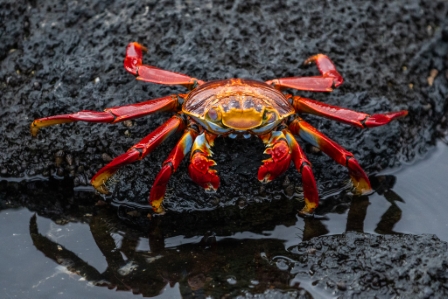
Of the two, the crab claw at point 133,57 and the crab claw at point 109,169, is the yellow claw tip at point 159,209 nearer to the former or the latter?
the crab claw at point 109,169

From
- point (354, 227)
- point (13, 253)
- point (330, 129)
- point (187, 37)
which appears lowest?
point (13, 253)

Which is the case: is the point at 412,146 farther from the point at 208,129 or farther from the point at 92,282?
the point at 92,282

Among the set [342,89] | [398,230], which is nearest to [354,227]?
[398,230]

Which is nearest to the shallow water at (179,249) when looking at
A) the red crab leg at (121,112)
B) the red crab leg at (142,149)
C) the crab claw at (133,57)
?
the red crab leg at (142,149)

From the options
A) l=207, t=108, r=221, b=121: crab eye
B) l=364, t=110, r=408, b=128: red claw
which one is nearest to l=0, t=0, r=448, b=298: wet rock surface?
l=364, t=110, r=408, b=128: red claw

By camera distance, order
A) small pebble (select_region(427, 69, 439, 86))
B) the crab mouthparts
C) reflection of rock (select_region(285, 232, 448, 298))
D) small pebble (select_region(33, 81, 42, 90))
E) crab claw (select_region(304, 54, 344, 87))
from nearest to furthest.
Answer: reflection of rock (select_region(285, 232, 448, 298))
the crab mouthparts
crab claw (select_region(304, 54, 344, 87))
small pebble (select_region(33, 81, 42, 90))
small pebble (select_region(427, 69, 439, 86))

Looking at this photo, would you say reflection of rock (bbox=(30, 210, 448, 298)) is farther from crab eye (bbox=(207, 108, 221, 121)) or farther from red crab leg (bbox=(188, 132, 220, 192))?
crab eye (bbox=(207, 108, 221, 121))

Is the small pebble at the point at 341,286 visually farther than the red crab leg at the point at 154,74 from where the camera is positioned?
No

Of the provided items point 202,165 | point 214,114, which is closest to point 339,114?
point 214,114
